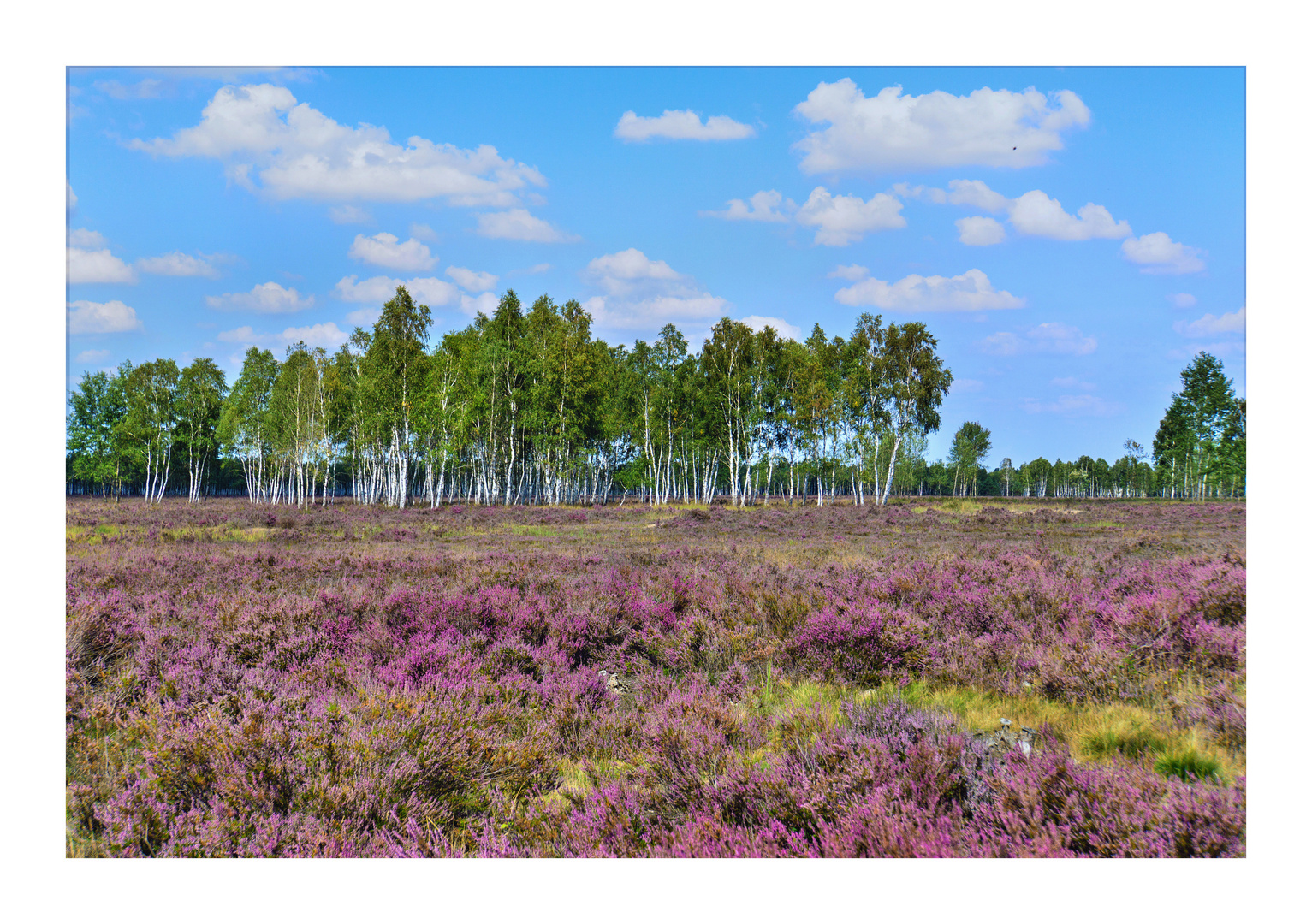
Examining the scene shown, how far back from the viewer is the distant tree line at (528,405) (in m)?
43.5

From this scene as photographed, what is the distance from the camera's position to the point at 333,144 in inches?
222

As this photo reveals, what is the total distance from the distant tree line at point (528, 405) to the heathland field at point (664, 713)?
112ft

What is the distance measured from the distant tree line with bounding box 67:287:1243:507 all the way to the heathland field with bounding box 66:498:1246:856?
34.0 m

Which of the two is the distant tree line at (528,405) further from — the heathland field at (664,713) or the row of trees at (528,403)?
the heathland field at (664,713)

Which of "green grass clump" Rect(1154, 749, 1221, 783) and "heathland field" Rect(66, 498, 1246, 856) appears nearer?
"heathland field" Rect(66, 498, 1246, 856)

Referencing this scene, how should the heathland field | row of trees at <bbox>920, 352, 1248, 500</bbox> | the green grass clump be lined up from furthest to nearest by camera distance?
row of trees at <bbox>920, 352, 1248, 500</bbox> < the green grass clump < the heathland field

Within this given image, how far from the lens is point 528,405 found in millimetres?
44281

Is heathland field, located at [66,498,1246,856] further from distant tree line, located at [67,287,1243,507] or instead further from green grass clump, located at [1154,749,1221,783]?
distant tree line, located at [67,287,1243,507]

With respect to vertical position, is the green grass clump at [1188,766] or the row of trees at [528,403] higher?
the row of trees at [528,403]

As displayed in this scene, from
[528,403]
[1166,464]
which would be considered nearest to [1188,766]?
[1166,464]

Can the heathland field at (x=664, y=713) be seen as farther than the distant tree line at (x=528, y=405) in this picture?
No

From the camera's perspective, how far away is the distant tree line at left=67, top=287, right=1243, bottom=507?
43.5 meters

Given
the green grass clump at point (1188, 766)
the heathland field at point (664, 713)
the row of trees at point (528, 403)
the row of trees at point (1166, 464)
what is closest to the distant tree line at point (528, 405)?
the row of trees at point (528, 403)

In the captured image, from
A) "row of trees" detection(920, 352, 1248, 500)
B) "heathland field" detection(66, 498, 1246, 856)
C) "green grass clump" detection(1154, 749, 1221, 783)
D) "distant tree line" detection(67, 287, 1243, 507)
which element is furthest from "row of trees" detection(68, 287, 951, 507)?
"green grass clump" detection(1154, 749, 1221, 783)
